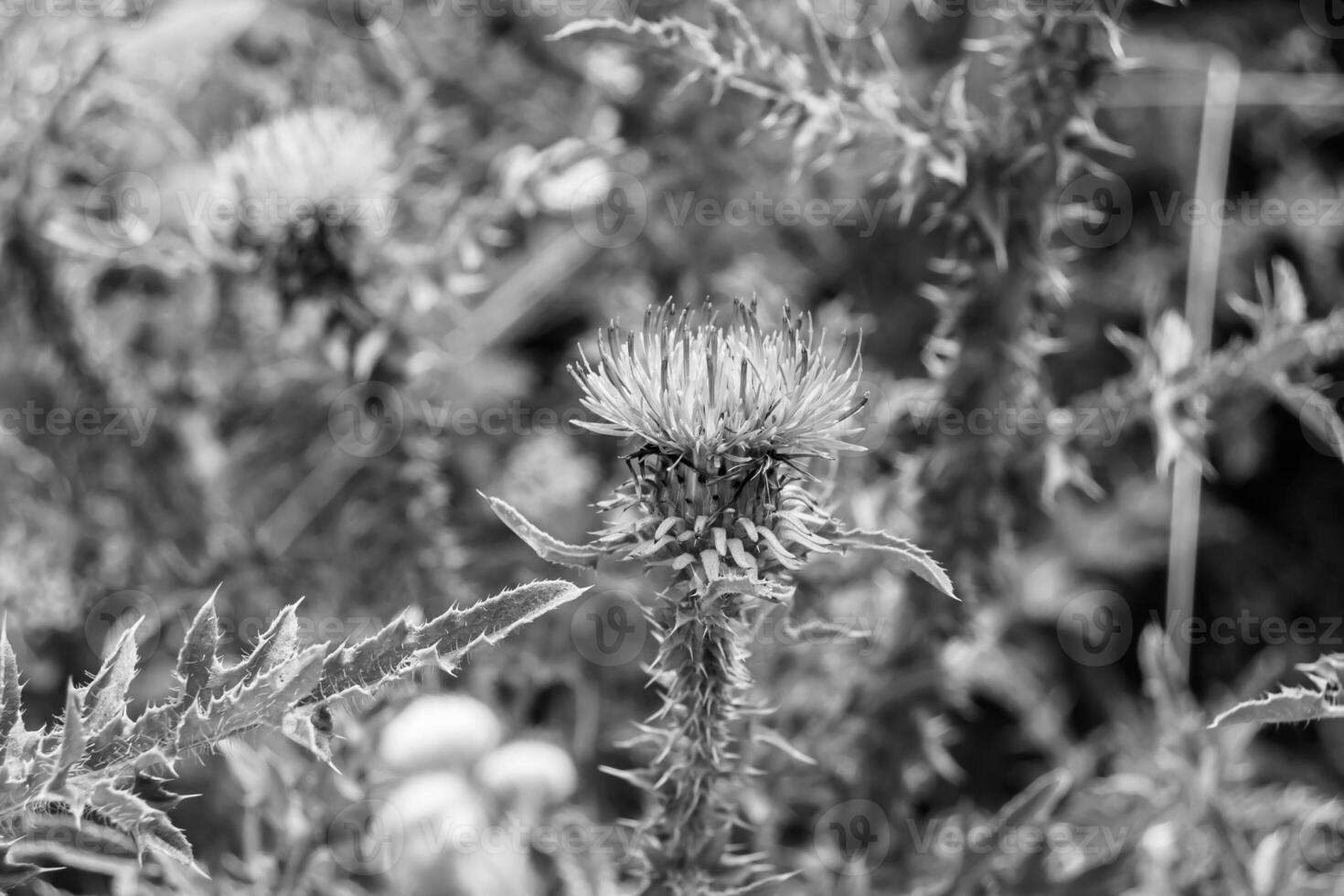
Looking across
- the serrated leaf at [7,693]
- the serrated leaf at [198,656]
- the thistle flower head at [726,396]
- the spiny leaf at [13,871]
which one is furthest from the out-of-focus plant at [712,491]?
the spiny leaf at [13,871]

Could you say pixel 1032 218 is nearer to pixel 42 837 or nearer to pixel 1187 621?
Result: pixel 1187 621

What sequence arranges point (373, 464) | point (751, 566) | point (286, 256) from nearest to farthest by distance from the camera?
point (751, 566)
point (286, 256)
point (373, 464)

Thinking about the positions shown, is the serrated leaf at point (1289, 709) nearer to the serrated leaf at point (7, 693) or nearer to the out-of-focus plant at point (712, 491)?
the out-of-focus plant at point (712, 491)

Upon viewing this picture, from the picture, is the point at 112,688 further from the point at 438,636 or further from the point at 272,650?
the point at 438,636

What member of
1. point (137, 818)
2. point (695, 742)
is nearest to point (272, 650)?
point (137, 818)

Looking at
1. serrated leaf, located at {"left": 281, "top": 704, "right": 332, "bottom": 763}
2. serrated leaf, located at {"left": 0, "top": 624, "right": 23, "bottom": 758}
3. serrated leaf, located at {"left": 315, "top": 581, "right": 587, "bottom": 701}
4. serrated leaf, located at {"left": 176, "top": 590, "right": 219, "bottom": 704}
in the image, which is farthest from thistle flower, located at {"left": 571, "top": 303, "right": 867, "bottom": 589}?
serrated leaf, located at {"left": 0, "top": 624, "right": 23, "bottom": 758}

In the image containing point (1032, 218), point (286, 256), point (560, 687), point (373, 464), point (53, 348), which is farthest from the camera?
point (560, 687)

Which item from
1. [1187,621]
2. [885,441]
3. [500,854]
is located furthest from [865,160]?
[500,854]
